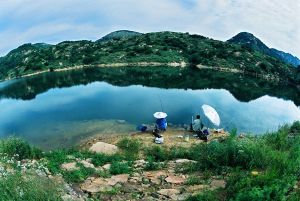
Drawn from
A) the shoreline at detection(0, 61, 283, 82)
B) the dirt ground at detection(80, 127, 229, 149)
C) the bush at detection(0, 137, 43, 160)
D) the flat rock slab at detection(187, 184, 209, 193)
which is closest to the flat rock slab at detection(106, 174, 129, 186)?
the flat rock slab at detection(187, 184, 209, 193)

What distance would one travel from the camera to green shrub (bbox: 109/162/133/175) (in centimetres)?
1189

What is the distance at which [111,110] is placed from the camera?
1351 inches

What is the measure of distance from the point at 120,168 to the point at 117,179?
0.85m

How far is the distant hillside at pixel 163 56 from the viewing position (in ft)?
271

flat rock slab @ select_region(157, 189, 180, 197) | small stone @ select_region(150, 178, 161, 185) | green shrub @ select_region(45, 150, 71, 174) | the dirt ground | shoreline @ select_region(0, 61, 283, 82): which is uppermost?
shoreline @ select_region(0, 61, 283, 82)

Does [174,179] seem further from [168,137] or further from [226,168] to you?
[168,137]

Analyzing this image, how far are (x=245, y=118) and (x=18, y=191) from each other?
28.1m

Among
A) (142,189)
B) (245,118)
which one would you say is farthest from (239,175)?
(245,118)

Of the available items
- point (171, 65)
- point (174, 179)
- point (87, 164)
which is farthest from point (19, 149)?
point (171, 65)

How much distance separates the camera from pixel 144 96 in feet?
142

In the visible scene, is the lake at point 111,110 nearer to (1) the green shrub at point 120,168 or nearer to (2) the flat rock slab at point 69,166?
(2) the flat rock slab at point 69,166

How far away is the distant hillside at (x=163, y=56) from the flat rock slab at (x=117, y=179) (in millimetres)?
68762

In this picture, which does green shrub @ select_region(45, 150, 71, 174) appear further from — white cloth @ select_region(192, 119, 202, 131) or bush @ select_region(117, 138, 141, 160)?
white cloth @ select_region(192, 119, 202, 131)

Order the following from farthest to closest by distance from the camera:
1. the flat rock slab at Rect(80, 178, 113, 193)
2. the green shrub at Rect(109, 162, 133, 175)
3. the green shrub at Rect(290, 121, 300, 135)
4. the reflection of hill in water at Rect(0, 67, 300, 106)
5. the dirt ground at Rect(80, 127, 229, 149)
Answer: the reflection of hill in water at Rect(0, 67, 300, 106) < the dirt ground at Rect(80, 127, 229, 149) < the green shrub at Rect(290, 121, 300, 135) < the green shrub at Rect(109, 162, 133, 175) < the flat rock slab at Rect(80, 178, 113, 193)
